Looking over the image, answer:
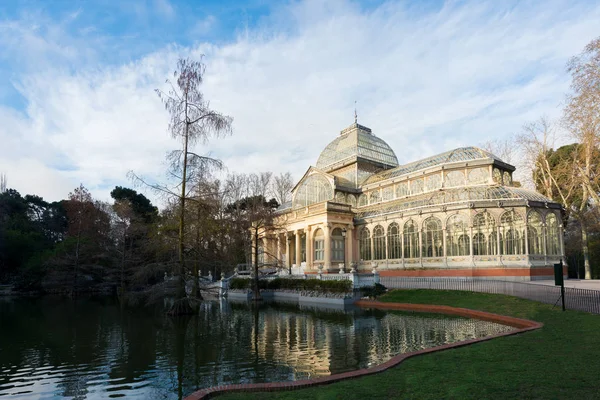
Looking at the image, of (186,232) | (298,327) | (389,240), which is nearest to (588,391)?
(298,327)

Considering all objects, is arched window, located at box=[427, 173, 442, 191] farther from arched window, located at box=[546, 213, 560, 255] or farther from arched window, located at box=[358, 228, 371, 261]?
arched window, located at box=[546, 213, 560, 255]

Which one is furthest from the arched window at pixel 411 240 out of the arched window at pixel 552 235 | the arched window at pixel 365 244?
the arched window at pixel 552 235

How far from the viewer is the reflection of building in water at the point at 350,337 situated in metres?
9.52

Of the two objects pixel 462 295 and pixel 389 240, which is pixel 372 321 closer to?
pixel 462 295

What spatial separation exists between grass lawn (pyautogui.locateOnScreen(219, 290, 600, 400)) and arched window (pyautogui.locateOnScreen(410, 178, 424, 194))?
24.4 meters

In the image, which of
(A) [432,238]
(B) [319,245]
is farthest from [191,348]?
(B) [319,245]

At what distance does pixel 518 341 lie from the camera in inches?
399

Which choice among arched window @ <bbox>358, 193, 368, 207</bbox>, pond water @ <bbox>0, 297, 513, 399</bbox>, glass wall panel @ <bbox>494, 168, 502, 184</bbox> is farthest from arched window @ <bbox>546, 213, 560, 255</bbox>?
arched window @ <bbox>358, 193, 368, 207</bbox>

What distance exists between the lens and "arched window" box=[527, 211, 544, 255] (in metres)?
27.0

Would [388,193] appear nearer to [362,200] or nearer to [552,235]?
[362,200]

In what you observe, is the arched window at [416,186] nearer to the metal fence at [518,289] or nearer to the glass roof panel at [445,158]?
the glass roof panel at [445,158]

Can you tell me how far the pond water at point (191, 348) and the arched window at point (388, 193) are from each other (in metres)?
20.0

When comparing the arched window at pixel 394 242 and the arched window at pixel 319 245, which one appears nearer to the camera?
the arched window at pixel 394 242

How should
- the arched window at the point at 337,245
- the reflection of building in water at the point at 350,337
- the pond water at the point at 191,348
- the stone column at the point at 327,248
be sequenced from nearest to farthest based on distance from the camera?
1. the pond water at the point at 191,348
2. the reflection of building in water at the point at 350,337
3. the stone column at the point at 327,248
4. the arched window at the point at 337,245
